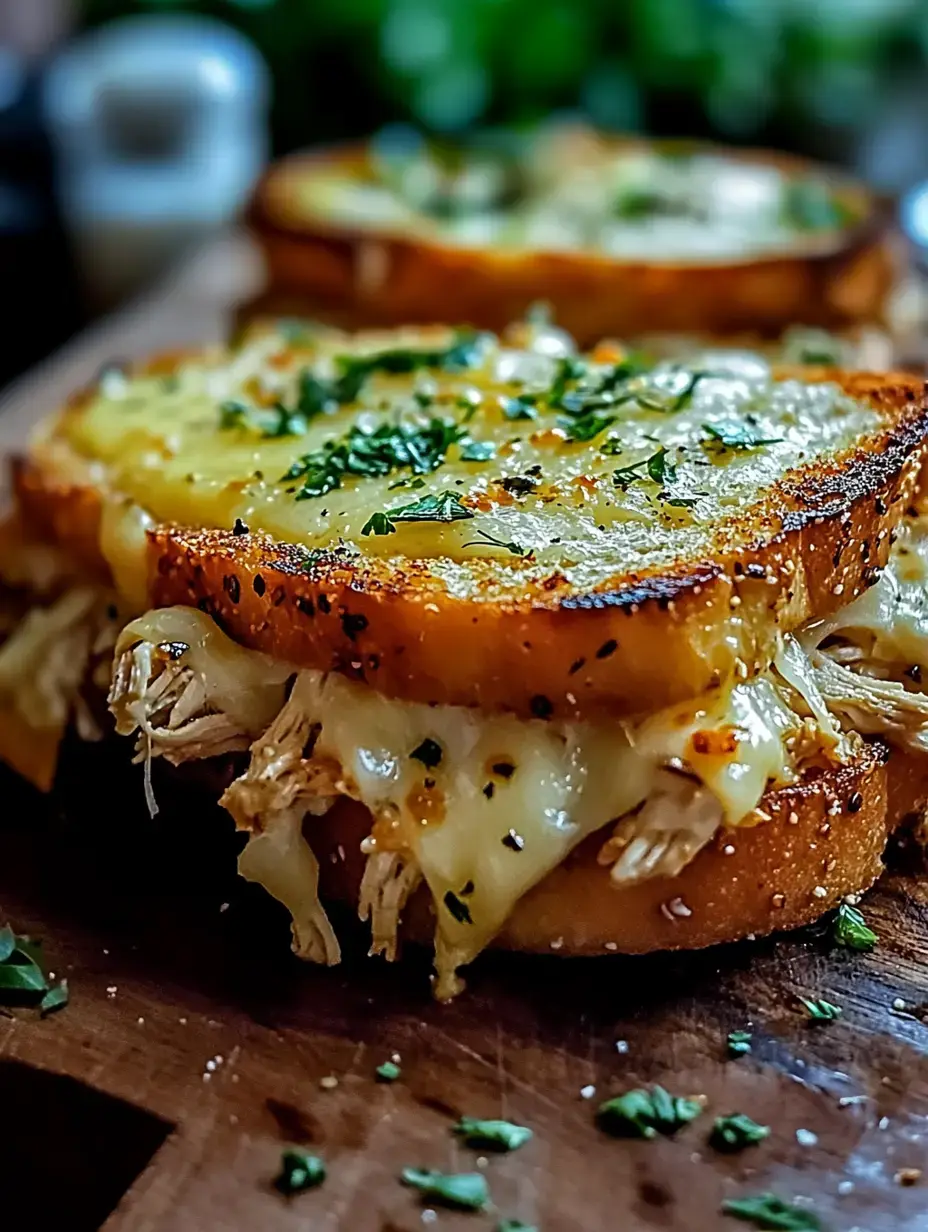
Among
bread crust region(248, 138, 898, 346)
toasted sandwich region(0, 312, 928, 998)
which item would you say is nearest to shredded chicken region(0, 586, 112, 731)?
toasted sandwich region(0, 312, 928, 998)

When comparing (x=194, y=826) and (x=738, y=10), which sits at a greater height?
(x=738, y=10)

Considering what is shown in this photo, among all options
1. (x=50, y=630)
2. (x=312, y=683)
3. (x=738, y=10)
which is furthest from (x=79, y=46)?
(x=312, y=683)

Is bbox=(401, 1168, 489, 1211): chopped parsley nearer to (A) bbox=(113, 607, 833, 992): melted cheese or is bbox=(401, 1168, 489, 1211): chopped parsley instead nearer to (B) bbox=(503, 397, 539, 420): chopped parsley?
(A) bbox=(113, 607, 833, 992): melted cheese

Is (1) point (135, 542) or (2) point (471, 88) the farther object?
(2) point (471, 88)

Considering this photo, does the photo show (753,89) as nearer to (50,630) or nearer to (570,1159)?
(50,630)

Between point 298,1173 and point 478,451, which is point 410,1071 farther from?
point 478,451

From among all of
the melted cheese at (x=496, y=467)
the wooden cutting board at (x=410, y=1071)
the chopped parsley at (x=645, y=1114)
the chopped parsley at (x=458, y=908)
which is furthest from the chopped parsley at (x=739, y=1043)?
the melted cheese at (x=496, y=467)

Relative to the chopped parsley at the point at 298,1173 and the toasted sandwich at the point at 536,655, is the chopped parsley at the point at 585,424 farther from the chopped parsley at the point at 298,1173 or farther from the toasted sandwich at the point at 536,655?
the chopped parsley at the point at 298,1173
